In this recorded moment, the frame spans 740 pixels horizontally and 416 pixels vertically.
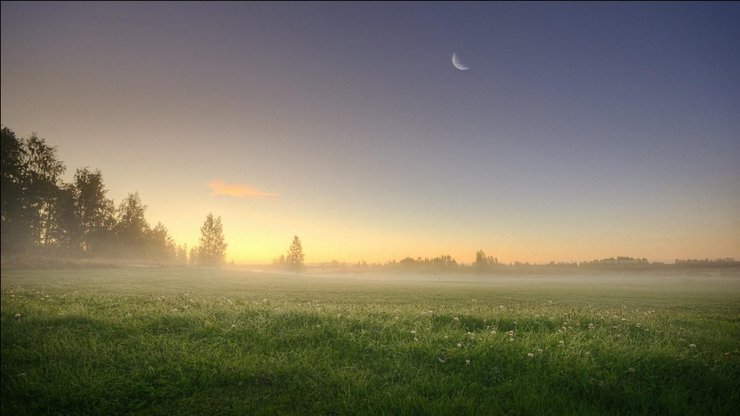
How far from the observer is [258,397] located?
16.7 ft

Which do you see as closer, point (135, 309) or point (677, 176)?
point (677, 176)

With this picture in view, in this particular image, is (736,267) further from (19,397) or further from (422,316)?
(19,397)

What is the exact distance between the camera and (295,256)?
110 m

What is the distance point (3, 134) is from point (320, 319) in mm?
7233

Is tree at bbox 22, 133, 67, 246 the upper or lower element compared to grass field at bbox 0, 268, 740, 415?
upper

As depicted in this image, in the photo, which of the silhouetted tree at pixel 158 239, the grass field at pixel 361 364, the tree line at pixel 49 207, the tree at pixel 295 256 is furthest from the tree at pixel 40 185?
the tree at pixel 295 256

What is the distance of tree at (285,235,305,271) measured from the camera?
109438 mm

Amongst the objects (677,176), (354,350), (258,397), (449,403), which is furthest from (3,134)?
(677,176)

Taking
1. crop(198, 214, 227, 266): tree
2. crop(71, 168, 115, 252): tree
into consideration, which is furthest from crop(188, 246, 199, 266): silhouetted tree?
crop(71, 168, 115, 252): tree

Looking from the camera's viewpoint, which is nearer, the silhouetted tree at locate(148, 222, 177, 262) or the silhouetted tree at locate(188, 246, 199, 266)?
the silhouetted tree at locate(148, 222, 177, 262)

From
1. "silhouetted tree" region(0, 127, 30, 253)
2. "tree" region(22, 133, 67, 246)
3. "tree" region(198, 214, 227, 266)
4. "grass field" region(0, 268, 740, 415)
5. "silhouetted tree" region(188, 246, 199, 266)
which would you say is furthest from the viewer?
"silhouetted tree" region(188, 246, 199, 266)

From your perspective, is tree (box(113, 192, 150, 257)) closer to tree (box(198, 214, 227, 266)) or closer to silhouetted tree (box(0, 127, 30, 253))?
silhouetted tree (box(0, 127, 30, 253))

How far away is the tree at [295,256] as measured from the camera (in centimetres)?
10944

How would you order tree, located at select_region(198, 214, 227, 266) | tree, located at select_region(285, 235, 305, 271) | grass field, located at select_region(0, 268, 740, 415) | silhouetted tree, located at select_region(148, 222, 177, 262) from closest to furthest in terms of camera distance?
grass field, located at select_region(0, 268, 740, 415) < silhouetted tree, located at select_region(148, 222, 177, 262) < tree, located at select_region(198, 214, 227, 266) < tree, located at select_region(285, 235, 305, 271)
